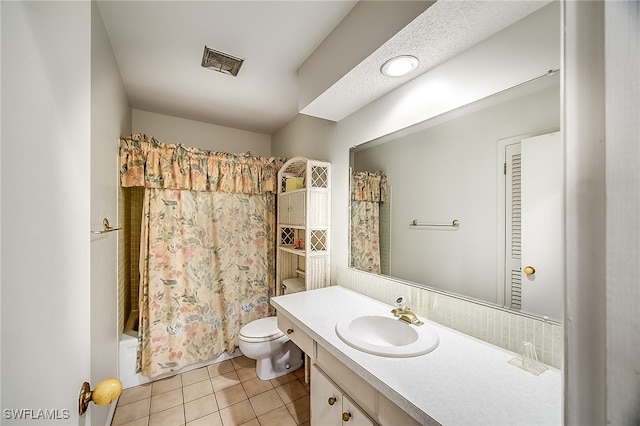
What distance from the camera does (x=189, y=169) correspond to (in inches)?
87.6

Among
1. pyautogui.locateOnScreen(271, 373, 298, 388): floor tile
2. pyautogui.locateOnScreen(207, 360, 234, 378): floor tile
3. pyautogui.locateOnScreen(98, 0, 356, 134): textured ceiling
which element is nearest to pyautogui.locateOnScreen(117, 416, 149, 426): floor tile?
pyautogui.locateOnScreen(207, 360, 234, 378): floor tile

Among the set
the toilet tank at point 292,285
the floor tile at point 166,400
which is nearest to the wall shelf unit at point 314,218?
the toilet tank at point 292,285

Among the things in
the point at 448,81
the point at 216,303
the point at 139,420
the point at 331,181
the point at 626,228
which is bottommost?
the point at 139,420

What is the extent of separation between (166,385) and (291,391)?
994 millimetres

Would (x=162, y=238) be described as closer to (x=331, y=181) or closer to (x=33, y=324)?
(x=331, y=181)

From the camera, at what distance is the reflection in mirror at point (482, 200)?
93cm

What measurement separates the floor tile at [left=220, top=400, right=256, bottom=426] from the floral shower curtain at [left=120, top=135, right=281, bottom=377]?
0.62m

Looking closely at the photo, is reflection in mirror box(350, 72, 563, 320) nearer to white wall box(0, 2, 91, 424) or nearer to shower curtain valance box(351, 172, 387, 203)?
shower curtain valance box(351, 172, 387, 203)

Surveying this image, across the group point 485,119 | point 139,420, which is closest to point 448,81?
point 485,119

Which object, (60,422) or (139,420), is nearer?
(60,422)

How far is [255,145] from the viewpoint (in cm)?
326

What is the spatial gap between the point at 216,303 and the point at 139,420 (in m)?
0.89

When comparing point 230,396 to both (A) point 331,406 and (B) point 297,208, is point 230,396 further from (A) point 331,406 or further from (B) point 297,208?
(B) point 297,208

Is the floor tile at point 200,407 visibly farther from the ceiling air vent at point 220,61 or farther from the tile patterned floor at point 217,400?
the ceiling air vent at point 220,61
